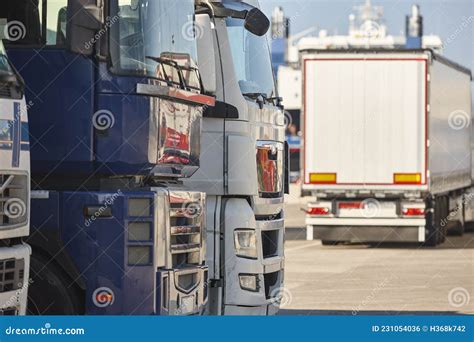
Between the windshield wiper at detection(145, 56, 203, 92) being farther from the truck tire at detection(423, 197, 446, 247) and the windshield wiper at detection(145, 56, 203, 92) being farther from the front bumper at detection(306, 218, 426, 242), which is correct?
the truck tire at detection(423, 197, 446, 247)

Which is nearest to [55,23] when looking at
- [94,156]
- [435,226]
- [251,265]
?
[94,156]

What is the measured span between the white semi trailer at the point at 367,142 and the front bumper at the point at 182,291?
15.8 meters

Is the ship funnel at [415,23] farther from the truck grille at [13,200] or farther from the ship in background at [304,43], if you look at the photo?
the truck grille at [13,200]

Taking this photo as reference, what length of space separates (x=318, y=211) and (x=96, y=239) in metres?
17.3

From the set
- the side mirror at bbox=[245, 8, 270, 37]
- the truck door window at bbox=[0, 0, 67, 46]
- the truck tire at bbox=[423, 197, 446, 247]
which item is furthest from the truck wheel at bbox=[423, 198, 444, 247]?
the truck door window at bbox=[0, 0, 67, 46]

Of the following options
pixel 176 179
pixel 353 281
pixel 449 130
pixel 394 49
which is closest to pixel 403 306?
pixel 353 281

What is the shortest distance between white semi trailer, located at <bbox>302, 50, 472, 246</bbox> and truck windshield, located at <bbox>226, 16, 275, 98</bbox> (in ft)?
43.5

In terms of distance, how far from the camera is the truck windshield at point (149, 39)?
31.8 feet

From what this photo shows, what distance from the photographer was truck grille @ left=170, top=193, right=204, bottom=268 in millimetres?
10045

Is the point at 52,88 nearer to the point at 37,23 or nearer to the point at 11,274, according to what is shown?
the point at 37,23

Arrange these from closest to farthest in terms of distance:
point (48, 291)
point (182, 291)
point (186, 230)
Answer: point (48, 291) → point (182, 291) → point (186, 230)

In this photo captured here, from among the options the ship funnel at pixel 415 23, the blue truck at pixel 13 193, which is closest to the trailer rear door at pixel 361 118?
the blue truck at pixel 13 193

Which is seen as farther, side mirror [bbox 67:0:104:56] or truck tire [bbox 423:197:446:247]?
truck tire [bbox 423:197:446:247]

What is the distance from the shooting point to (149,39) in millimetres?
9898
